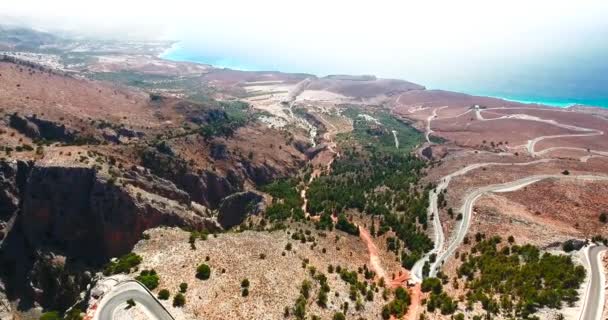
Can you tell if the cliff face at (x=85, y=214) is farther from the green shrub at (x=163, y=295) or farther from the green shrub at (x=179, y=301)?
the green shrub at (x=179, y=301)

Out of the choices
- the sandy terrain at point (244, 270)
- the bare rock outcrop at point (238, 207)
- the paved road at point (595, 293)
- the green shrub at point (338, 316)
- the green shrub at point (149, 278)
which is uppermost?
the paved road at point (595, 293)

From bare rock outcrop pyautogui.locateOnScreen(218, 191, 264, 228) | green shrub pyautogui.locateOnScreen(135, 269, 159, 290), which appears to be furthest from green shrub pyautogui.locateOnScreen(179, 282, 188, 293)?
bare rock outcrop pyautogui.locateOnScreen(218, 191, 264, 228)

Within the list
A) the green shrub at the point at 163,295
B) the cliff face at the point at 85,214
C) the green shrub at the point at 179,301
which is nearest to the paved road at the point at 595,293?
the green shrub at the point at 179,301

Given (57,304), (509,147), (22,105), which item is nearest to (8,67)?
(22,105)

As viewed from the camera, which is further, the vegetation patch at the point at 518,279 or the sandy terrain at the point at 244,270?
the vegetation patch at the point at 518,279


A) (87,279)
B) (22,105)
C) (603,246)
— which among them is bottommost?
(87,279)

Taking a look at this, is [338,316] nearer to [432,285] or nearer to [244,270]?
[244,270]

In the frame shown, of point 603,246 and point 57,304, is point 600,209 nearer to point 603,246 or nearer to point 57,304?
point 603,246

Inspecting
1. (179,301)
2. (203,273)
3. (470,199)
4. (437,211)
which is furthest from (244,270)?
(470,199)
